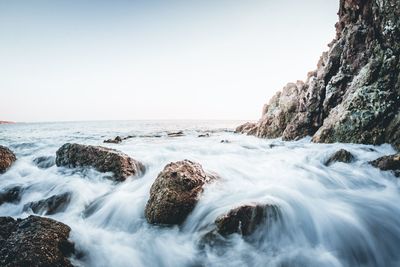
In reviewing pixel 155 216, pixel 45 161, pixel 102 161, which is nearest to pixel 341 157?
pixel 155 216

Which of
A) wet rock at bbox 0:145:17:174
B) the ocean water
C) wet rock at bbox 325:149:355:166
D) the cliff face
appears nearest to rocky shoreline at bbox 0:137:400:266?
the ocean water

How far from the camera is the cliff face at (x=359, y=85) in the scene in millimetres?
8156

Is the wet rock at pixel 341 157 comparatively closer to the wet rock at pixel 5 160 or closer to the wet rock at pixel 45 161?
the wet rock at pixel 45 161

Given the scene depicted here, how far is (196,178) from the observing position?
193 inches

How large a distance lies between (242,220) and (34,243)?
2.56 m

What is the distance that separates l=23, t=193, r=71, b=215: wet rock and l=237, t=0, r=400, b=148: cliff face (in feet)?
26.7

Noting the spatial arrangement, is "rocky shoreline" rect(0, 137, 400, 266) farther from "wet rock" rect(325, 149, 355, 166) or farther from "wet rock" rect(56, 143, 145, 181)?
"wet rock" rect(325, 149, 355, 166)

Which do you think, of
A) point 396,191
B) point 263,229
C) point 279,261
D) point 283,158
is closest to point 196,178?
point 263,229

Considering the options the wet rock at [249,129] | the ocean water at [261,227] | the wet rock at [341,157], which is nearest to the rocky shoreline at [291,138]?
the wet rock at [341,157]

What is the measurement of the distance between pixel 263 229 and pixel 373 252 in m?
1.40

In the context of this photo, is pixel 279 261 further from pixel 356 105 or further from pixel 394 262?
pixel 356 105

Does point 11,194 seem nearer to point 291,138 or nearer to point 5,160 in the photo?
point 5,160

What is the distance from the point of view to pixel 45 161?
8.45m

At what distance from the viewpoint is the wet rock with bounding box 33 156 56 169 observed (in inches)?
319
